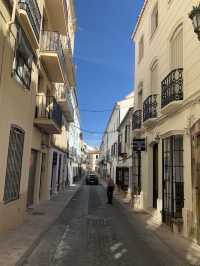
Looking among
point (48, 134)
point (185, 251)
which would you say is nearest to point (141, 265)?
point (185, 251)

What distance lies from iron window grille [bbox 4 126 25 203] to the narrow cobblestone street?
5.27 feet

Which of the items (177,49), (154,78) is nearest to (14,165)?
(177,49)

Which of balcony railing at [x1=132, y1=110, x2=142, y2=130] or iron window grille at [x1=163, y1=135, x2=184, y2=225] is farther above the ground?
balcony railing at [x1=132, y1=110, x2=142, y2=130]

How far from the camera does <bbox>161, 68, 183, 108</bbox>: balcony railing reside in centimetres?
913

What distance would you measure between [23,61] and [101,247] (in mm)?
6042

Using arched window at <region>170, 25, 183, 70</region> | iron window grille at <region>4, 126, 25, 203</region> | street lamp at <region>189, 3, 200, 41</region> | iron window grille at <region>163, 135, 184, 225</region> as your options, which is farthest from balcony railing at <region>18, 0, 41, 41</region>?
iron window grille at <region>163, 135, 184, 225</region>

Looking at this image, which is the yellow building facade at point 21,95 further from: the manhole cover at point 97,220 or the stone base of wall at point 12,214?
the manhole cover at point 97,220

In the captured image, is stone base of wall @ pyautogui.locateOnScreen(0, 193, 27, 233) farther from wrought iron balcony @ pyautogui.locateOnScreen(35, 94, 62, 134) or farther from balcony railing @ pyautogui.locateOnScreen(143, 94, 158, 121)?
balcony railing @ pyautogui.locateOnScreen(143, 94, 158, 121)

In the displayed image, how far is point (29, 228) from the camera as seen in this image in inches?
328

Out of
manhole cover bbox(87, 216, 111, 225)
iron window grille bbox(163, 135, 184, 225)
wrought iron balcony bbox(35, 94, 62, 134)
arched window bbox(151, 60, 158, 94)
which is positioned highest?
arched window bbox(151, 60, 158, 94)

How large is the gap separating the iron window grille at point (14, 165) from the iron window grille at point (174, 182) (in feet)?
16.7

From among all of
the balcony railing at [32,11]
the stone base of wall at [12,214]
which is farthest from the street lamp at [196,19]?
the stone base of wall at [12,214]

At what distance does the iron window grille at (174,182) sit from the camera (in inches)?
359

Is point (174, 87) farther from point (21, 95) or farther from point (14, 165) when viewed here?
point (14, 165)
